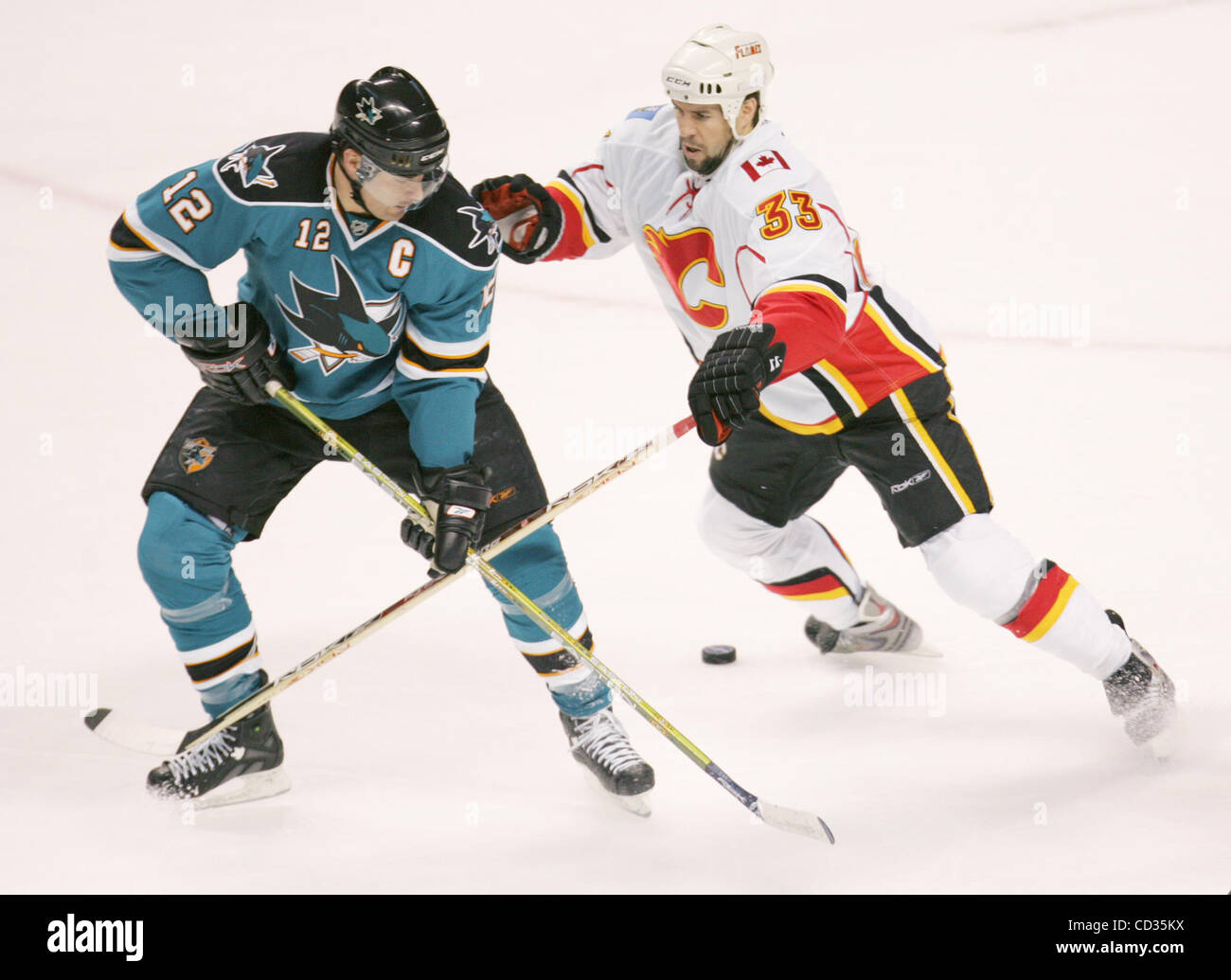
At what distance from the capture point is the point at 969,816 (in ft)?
8.89

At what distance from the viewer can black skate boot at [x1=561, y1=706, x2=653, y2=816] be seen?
8.83 ft

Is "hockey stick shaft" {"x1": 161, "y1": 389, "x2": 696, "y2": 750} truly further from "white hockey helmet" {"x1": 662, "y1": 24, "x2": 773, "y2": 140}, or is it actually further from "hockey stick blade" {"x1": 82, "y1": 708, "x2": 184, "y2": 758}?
"white hockey helmet" {"x1": 662, "y1": 24, "x2": 773, "y2": 140}

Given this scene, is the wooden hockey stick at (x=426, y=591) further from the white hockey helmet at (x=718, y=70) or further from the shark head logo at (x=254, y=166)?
the white hockey helmet at (x=718, y=70)

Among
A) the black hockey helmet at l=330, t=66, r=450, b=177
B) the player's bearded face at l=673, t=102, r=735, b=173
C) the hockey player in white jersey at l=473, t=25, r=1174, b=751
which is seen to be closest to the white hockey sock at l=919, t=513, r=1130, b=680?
the hockey player in white jersey at l=473, t=25, r=1174, b=751

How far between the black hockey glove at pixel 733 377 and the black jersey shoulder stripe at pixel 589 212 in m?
0.64

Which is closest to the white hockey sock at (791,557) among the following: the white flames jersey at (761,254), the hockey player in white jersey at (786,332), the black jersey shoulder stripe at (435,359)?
the hockey player in white jersey at (786,332)

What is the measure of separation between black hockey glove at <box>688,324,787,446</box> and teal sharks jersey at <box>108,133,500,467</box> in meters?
0.43

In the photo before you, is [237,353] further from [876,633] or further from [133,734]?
[876,633]

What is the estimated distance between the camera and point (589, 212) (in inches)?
117

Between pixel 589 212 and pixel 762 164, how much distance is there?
0.48 meters

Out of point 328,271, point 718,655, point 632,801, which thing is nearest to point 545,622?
point 632,801

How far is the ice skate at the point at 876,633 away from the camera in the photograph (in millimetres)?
3387
